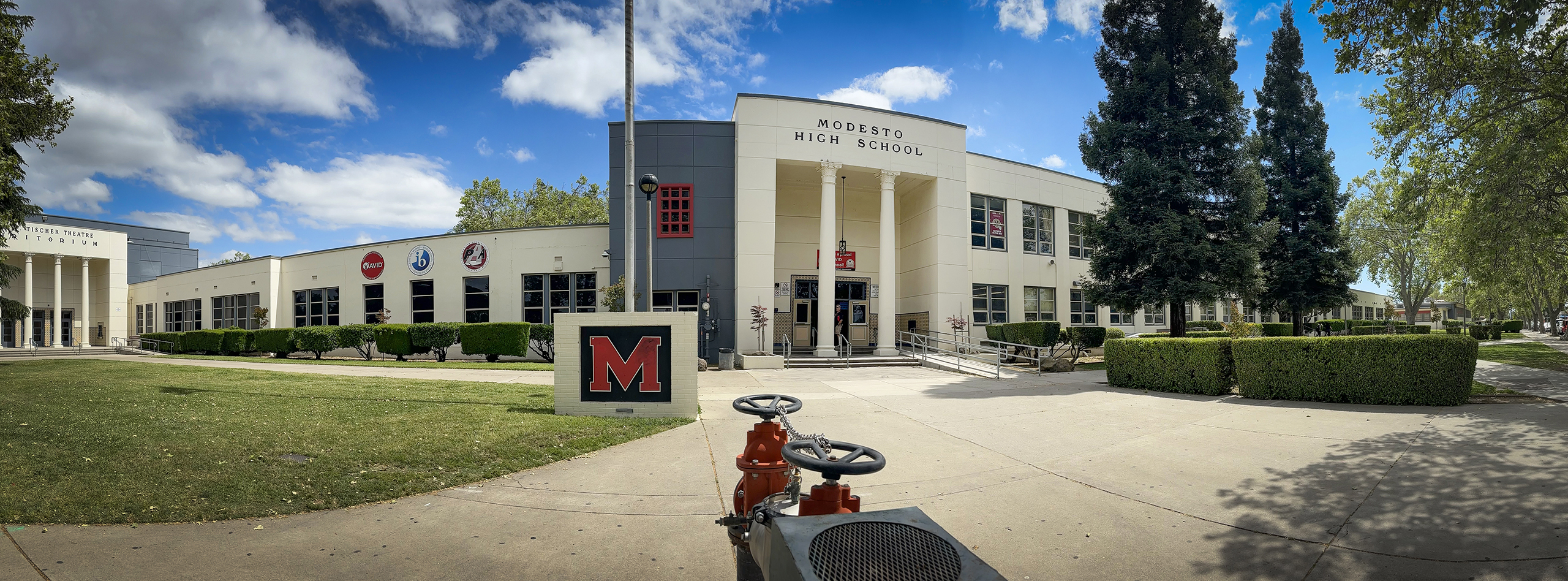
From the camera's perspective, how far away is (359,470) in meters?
5.51

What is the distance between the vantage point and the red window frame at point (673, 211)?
2292cm

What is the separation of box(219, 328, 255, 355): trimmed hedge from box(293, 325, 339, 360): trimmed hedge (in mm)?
3672

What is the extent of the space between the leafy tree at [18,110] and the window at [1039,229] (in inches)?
1217

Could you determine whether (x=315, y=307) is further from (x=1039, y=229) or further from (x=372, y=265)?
(x=1039, y=229)

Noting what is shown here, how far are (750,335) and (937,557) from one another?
20.6 m

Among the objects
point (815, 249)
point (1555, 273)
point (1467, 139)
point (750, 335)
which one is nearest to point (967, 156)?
point (815, 249)

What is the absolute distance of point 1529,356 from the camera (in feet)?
60.5

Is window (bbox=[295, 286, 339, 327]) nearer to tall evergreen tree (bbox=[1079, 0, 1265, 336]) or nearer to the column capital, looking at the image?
the column capital

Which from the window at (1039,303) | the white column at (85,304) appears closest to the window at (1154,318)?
the window at (1039,303)

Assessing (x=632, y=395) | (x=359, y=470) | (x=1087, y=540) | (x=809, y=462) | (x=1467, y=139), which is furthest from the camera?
(x=1467, y=139)

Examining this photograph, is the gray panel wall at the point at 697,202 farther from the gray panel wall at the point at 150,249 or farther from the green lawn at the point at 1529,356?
the gray panel wall at the point at 150,249

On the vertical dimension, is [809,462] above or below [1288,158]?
below

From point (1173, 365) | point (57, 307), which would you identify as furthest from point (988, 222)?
point (57, 307)

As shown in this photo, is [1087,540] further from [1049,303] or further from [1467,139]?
[1049,303]
